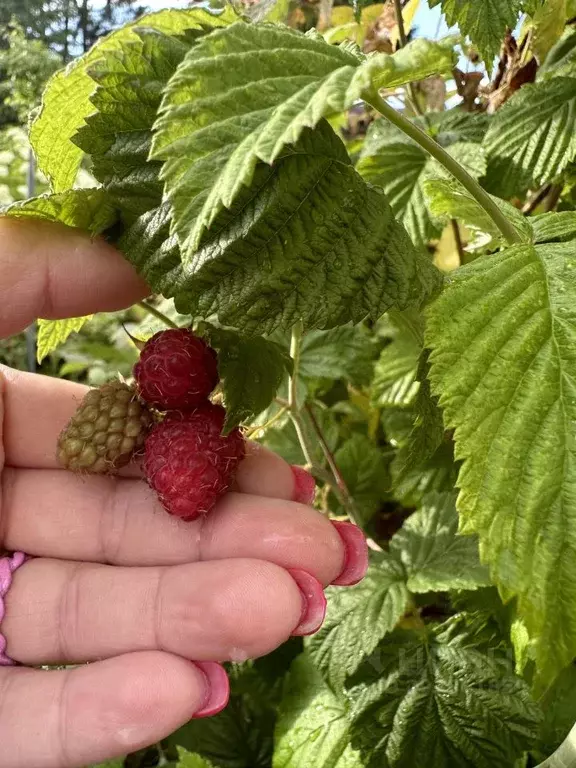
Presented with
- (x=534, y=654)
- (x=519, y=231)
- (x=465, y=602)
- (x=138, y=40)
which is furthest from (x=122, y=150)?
(x=465, y=602)

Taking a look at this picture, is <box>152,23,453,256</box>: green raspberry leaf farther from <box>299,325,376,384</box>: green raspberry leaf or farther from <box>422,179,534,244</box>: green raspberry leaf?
<box>299,325,376,384</box>: green raspberry leaf

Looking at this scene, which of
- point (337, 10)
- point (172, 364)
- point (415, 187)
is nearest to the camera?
point (172, 364)

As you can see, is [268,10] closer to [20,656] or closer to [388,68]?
[388,68]

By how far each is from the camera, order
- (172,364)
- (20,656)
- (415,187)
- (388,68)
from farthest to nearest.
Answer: (415,187)
(20,656)
(172,364)
(388,68)

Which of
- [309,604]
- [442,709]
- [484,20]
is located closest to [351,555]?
[309,604]

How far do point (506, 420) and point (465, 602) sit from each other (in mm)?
580

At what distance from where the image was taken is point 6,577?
2.37 ft

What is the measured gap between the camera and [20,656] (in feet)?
2.31

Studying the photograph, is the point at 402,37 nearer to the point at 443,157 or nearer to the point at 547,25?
the point at 547,25

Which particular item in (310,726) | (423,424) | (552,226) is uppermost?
(552,226)

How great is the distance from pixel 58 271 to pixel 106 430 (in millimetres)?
152

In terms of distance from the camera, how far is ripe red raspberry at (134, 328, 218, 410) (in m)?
0.59

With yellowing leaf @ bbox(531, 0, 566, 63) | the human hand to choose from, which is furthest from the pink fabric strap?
yellowing leaf @ bbox(531, 0, 566, 63)

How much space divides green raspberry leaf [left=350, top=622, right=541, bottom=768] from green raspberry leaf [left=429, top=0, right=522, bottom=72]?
67 centimetres
